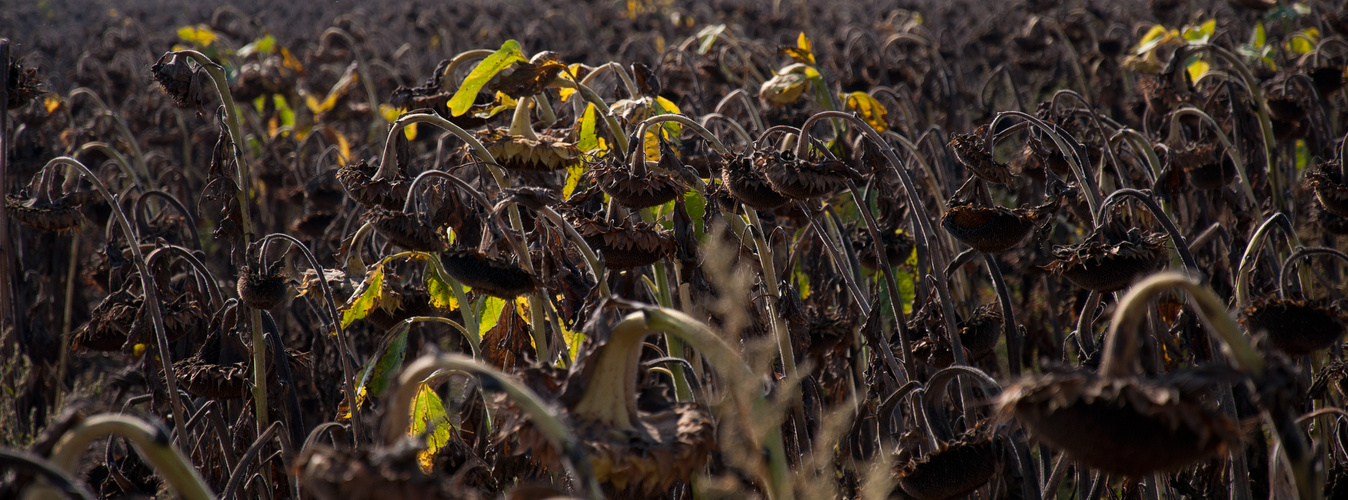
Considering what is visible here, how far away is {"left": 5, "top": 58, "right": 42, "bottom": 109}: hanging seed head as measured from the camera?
2621 mm

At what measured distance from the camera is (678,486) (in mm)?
1947

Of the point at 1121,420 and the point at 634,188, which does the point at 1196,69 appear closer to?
the point at 634,188

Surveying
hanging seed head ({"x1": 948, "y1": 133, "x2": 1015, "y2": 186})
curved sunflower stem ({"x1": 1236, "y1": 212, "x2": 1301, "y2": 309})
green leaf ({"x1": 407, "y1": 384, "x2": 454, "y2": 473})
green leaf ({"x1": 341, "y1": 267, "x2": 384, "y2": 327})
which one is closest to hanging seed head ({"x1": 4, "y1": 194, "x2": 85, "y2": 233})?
green leaf ({"x1": 341, "y1": 267, "x2": 384, "y2": 327})

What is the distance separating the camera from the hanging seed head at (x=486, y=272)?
5.41ft

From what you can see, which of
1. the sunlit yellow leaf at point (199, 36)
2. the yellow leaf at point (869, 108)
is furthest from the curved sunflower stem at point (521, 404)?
the sunlit yellow leaf at point (199, 36)

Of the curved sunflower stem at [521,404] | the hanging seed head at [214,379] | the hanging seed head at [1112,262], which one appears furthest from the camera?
A: the hanging seed head at [214,379]

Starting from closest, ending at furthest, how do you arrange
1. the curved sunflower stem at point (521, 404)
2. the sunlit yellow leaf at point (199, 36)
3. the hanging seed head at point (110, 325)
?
1. the curved sunflower stem at point (521, 404)
2. the hanging seed head at point (110, 325)
3. the sunlit yellow leaf at point (199, 36)

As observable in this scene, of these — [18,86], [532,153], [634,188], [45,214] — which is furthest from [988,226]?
[18,86]

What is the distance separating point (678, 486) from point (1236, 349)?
1277mm

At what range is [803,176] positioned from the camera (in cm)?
175

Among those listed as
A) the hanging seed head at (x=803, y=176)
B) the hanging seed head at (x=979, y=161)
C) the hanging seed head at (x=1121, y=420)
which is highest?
the hanging seed head at (x=803, y=176)

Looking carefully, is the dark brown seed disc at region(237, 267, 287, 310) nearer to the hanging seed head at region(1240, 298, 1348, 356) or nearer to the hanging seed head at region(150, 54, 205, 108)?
the hanging seed head at region(150, 54, 205, 108)

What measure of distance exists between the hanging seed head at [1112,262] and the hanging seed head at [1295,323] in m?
0.19

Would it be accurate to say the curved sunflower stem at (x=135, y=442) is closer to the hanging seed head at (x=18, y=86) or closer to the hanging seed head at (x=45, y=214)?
the hanging seed head at (x=45, y=214)
